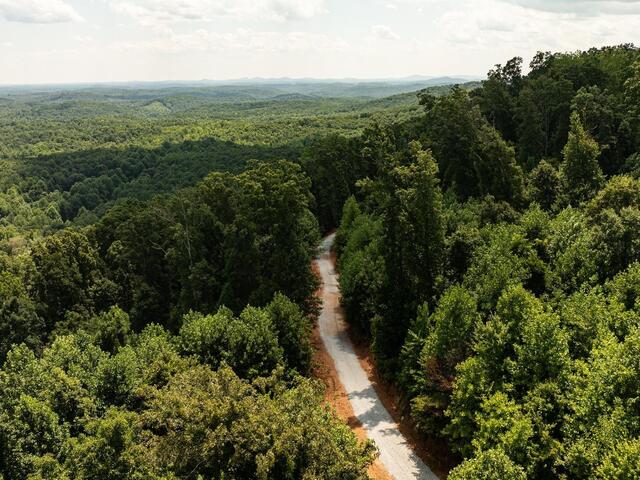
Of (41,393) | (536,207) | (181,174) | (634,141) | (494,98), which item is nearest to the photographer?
(41,393)

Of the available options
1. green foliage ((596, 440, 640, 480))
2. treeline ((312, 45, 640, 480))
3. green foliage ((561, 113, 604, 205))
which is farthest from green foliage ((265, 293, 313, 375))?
green foliage ((561, 113, 604, 205))

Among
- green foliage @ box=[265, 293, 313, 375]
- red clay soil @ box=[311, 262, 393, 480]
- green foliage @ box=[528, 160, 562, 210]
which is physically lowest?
red clay soil @ box=[311, 262, 393, 480]

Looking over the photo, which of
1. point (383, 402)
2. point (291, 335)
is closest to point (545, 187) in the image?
point (383, 402)

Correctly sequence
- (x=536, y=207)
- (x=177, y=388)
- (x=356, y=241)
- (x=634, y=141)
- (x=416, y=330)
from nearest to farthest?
1. (x=177, y=388)
2. (x=416, y=330)
3. (x=536, y=207)
4. (x=356, y=241)
5. (x=634, y=141)

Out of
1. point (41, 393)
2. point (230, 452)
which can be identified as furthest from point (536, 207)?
Result: point (41, 393)

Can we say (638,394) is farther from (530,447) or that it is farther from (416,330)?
(416,330)

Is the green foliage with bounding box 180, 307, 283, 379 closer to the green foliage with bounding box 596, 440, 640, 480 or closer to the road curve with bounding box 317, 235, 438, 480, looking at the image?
the road curve with bounding box 317, 235, 438, 480

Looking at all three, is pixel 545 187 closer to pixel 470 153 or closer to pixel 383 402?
pixel 470 153

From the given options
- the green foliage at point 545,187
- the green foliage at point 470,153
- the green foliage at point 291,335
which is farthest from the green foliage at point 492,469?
the green foliage at point 545,187
